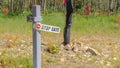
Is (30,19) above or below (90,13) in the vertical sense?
above

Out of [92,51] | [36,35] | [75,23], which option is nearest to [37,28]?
[36,35]

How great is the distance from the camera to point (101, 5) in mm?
12984

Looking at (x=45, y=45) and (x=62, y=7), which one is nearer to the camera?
(x=45, y=45)

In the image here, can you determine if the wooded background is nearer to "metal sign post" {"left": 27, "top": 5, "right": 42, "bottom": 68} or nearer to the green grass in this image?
the green grass

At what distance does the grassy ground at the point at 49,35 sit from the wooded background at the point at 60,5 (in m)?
0.52

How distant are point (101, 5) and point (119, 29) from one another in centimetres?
254

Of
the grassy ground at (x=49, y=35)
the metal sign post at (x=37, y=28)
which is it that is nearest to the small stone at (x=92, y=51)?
the grassy ground at (x=49, y=35)

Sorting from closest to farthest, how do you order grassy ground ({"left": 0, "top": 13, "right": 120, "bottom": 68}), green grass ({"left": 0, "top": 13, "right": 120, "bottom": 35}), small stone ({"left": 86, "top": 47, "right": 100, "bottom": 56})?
grassy ground ({"left": 0, "top": 13, "right": 120, "bottom": 68}) < small stone ({"left": 86, "top": 47, "right": 100, "bottom": 56}) < green grass ({"left": 0, "top": 13, "right": 120, "bottom": 35})

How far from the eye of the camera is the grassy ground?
5977mm

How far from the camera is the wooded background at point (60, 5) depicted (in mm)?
12547

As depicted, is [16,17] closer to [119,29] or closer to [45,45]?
[119,29]

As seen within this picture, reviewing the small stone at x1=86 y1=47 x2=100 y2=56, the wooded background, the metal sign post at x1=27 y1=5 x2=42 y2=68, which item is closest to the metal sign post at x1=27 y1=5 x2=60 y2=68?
the metal sign post at x1=27 y1=5 x2=42 y2=68

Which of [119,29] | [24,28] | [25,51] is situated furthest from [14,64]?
[119,29]

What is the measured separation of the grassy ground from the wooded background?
519 mm
